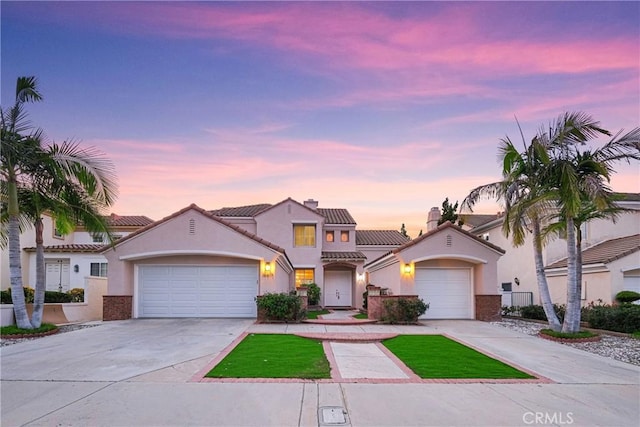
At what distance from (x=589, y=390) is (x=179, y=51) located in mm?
14367

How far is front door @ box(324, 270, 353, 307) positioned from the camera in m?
29.0

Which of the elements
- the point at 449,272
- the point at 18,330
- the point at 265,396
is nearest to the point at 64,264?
the point at 18,330

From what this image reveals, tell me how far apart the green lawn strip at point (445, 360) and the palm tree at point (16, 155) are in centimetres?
1095

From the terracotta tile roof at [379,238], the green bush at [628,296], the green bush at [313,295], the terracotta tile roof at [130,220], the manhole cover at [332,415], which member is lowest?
the green bush at [313,295]

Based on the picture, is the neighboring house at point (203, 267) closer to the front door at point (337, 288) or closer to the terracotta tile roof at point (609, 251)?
the terracotta tile roof at point (609, 251)

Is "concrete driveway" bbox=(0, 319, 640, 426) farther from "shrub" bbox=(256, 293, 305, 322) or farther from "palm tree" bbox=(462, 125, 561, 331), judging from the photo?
"shrub" bbox=(256, 293, 305, 322)

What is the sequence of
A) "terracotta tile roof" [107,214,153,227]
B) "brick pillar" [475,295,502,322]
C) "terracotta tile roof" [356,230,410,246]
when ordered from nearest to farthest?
1. "brick pillar" [475,295,502,322]
2. "terracotta tile roof" [107,214,153,227]
3. "terracotta tile roof" [356,230,410,246]

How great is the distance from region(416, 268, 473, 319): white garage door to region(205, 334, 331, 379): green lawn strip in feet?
25.9

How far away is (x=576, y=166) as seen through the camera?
1336 centimetres

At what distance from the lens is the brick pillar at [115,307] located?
17406 mm

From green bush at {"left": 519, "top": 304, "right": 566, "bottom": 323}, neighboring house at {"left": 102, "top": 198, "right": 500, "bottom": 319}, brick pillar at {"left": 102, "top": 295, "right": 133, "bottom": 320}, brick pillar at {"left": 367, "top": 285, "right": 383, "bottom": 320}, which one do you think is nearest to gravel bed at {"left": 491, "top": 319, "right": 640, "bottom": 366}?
green bush at {"left": 519, "top": 304, "right": 566, "bottom": 323}

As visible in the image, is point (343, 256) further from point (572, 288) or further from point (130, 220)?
point (572, 288)

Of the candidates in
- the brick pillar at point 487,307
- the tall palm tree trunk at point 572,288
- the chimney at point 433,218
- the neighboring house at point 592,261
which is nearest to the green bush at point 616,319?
the tall palm tree trunk at point 572,288

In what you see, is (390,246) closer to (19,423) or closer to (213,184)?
(213,184)
